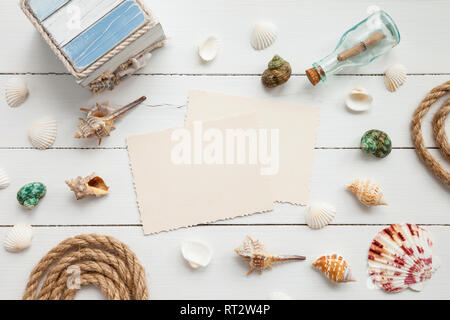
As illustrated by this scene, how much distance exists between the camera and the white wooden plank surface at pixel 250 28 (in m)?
1.04

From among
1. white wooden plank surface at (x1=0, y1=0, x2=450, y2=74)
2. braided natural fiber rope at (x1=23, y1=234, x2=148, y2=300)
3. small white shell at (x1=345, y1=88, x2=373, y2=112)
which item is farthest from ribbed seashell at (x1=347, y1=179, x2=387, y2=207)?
braided natural fiber rope at (x1=23, y1=234, x2=148, y2=300)

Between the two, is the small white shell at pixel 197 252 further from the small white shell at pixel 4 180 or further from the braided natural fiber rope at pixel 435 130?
the braided natural fiber rope at pixel 435 130

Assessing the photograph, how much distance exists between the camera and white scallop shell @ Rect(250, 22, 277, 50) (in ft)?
3.34

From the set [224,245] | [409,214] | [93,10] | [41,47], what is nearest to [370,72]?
[409,214]

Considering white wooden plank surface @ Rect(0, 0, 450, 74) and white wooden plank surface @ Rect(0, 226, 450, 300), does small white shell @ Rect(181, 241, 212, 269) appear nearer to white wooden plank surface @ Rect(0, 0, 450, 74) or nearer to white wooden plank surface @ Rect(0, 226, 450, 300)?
white wooden plank surface @ Rect(0, 226, 450, 300)

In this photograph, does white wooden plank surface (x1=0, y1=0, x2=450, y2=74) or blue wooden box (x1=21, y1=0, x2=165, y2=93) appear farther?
white wooden plank surface (x1=0, y1=0, x2=450, y2=74)

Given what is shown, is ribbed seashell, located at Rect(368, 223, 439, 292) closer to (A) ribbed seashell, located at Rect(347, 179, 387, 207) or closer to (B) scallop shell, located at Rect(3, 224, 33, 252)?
(A) ribbed seashell, located at Rect(347, 179, 387, 207)

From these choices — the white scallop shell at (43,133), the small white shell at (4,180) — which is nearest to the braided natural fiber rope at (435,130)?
the white scallop shell at (43,133)

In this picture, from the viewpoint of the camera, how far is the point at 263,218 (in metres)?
1.02

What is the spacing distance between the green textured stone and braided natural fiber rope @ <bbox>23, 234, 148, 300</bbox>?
0.67 meters

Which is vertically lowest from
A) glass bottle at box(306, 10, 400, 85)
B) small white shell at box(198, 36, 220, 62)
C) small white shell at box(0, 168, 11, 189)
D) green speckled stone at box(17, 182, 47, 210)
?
green speckled stone at box(17, 182, 47, 210)

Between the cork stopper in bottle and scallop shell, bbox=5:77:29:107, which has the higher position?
scallop shell, bbox=5:77:29:107

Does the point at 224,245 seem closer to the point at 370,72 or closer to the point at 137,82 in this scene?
the point at 137,82

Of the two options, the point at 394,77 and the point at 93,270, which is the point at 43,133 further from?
the point at 394,77
